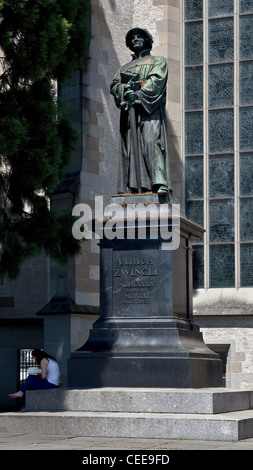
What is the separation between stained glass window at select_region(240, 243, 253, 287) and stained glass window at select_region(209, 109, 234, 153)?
69.7 inches

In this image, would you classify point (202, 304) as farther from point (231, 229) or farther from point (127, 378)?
point (127, 378)

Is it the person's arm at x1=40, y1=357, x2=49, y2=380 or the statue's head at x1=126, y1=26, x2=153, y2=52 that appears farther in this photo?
the statue's head at x1=126, y1=26, x2=153, y2=52

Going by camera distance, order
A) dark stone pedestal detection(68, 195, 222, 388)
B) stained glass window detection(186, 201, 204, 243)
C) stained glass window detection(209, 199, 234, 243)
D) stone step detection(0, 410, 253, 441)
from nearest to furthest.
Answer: stone step detection(0, 410, 253, 441)
dark stone pedestal detection(68, 195, 222, 388)
stained glass window detection(209, 199, 234, 243)
stained glass window detection(186, 201, 204, 243)

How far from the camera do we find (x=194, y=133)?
53.2 feet

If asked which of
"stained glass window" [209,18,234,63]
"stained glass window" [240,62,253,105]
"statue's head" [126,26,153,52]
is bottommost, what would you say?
"statue's head" [126,26,153,52]

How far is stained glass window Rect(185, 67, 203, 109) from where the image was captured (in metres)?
16.3

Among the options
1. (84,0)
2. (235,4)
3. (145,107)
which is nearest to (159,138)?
(145,107)

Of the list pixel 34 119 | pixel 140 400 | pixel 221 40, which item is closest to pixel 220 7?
pixel 221 40

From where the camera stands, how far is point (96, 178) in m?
15.1

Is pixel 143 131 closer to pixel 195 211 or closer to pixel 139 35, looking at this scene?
pixel 139 35

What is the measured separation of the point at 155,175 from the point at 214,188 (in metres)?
6.57

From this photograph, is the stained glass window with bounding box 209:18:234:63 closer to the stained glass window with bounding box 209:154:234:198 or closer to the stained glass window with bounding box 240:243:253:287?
the stained glass window with bounding box 209:154:234:198

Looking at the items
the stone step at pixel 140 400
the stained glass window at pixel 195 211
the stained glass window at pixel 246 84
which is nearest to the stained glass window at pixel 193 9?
the stained glass window at pixel 246 84

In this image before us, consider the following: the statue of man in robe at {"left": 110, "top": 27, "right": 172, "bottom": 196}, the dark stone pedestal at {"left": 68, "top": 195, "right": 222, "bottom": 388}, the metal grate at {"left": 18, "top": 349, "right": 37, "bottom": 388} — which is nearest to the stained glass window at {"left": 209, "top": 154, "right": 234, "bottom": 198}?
the metal grate at {"left": 18, "top": 349, "right": 37, "bottom": 388}
